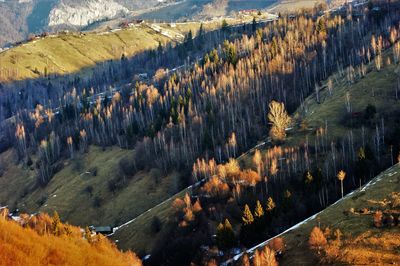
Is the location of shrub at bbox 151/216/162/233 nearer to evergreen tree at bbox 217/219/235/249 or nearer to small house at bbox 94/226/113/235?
small house at bbox 94/226/113/235

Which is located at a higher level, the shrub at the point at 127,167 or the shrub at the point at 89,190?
the shrub at the point at 127,167

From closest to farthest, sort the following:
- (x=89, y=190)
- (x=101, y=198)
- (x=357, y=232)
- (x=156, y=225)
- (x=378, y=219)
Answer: (x=357, y=232), (x=378, y=219), (x=156, y=225), (x=101, y=198), (x=89, y=190)

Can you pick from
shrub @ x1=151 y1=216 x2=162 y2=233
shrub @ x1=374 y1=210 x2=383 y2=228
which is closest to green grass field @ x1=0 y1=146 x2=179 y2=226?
shrub @ x1=151 y1=216 x2=162 y2=233

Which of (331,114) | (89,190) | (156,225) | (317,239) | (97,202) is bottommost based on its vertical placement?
(97,202)

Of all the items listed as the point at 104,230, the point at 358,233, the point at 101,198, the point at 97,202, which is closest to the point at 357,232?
the point at 358,233

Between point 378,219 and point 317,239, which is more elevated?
point 378,219

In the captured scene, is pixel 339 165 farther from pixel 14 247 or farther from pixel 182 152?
pixel 14 247

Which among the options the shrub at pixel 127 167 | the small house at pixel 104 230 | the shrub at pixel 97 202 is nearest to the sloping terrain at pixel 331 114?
the small house at pixel 104 230

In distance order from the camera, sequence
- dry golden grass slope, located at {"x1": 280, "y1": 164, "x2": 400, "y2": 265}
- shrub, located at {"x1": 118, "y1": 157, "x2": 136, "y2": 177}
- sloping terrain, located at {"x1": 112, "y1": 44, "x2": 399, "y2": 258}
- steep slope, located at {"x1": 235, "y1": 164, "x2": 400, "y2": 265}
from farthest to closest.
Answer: shrub, located at {"x1": 118, "y1": 157, "x2": 136, "y2": 177} < sloping terrain, located at {"x1": 112, "y1": 44, "x2": 399, "y2": 258} < steep slope, located at {"x1": 235, "y1": 164, "x2": 400, "y2": 265} < dry golden grass slope, located at {"x1": 280, "y1": 164, "x2": 400, "y2": 265}

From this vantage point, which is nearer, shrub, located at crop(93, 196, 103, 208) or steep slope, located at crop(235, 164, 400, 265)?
steep slope, located at crop(235, 164, 400, 265)

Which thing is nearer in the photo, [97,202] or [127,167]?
[97,202]

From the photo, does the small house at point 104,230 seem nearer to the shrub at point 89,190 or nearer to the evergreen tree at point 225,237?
the shrub at point 89,190

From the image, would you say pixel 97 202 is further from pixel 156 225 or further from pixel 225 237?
pixel 225 237
